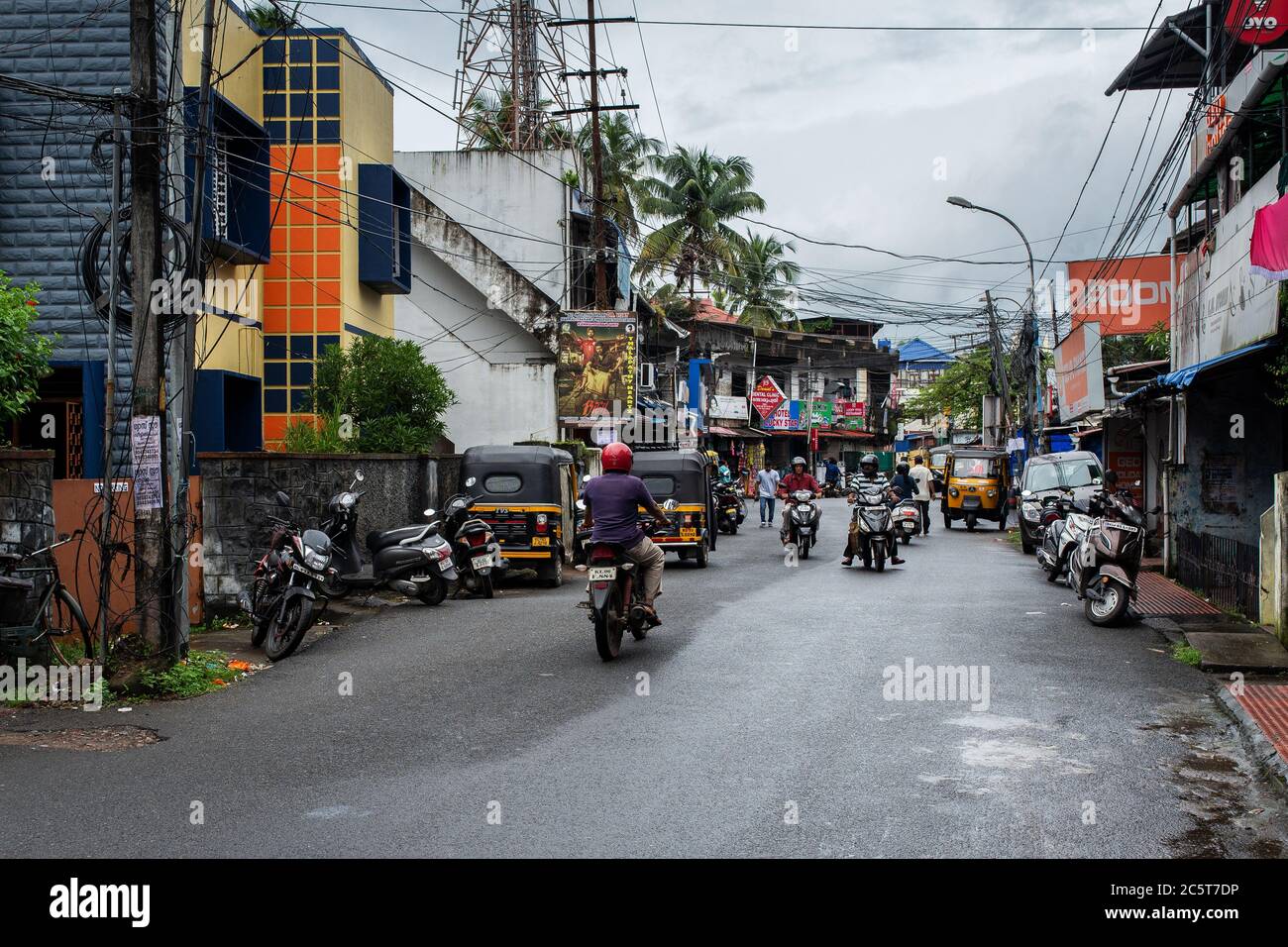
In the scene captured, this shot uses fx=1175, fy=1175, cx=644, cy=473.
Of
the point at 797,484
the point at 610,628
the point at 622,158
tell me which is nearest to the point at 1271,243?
the point at 610,628

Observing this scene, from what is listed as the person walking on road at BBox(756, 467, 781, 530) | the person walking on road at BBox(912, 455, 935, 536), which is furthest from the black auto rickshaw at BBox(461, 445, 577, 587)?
the person walking on road at BBox(756, 467, 781, 530)

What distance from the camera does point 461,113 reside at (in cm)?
3428

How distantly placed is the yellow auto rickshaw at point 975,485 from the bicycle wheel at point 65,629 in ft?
88.5

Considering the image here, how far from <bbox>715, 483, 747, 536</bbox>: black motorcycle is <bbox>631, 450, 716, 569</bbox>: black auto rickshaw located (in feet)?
28.0

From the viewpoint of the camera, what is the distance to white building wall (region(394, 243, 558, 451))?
30703mm

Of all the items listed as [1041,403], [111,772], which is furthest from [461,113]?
[111,772]

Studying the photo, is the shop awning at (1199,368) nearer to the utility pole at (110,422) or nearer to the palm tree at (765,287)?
the utility pole at (110,422)

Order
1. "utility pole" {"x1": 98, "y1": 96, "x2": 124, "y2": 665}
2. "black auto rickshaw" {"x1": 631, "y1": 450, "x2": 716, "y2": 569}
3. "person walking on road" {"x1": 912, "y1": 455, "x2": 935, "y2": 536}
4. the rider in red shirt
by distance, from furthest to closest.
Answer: "person walking on road" {"x1": 912, "y1": 455, "x2": 935, "y2": 536} < the rider in red shirt < "black auto rickshaw" {"x1": 631, "y1": 450, "x2": 716, "y2": 569} < "utility pole" {"x1": 98, "y1": 96, "x2": 124, "y2": 665}

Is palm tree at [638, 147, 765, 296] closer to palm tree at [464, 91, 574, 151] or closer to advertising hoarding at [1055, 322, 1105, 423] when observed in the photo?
palm tree at [464, 91, 574, 151]

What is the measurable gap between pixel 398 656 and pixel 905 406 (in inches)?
3045

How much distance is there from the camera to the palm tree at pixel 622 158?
41.8m

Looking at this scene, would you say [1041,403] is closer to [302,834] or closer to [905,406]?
[302,834]

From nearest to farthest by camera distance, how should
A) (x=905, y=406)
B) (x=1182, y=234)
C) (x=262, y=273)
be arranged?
(x=262, y=273) → (x=1182, y=234) → (x=905, y=406)

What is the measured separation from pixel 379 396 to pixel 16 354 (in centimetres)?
945
